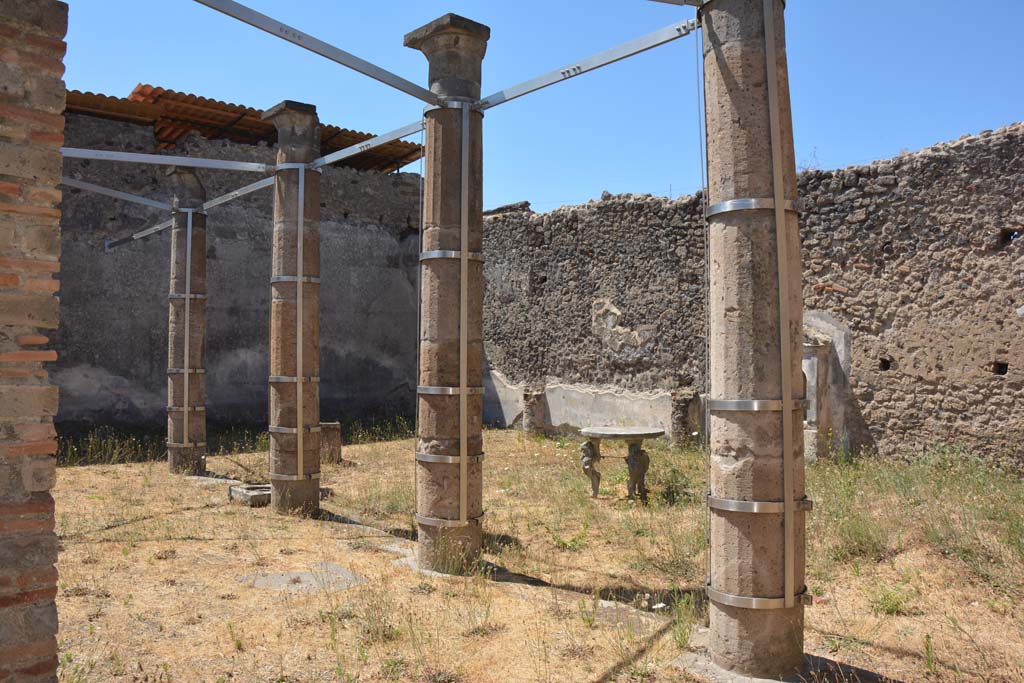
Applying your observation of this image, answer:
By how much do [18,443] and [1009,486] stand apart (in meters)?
7.94

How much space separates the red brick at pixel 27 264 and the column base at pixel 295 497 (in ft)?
16.6

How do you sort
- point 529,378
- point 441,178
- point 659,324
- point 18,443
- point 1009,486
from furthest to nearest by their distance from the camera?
1. point 529,378
2. point 659,324
3. point 1009,486
4. point 441,178
5. point 18,443

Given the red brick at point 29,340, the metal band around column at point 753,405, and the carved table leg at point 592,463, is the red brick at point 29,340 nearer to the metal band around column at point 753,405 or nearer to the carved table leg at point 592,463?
the metal band around column at point 753,405

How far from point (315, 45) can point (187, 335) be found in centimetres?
599

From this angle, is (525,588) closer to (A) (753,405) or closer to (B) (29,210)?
(A) (753,405)

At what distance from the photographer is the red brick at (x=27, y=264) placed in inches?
105

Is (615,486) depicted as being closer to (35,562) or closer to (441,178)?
(441,178)

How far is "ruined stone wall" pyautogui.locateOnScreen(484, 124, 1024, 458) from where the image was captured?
8273 millimetres

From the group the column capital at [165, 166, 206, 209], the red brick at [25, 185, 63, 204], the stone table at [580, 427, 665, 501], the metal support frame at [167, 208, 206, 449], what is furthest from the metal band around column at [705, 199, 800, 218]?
the column capital at [165, 166, 206, 209]

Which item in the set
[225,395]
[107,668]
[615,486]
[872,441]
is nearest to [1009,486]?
[872,441]

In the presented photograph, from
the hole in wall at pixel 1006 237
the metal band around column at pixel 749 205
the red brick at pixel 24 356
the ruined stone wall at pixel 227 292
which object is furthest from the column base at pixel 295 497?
the hole in wall at pixel 1006 237

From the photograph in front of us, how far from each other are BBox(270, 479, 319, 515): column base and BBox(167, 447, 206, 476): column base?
285 centimetres

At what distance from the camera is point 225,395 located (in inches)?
562

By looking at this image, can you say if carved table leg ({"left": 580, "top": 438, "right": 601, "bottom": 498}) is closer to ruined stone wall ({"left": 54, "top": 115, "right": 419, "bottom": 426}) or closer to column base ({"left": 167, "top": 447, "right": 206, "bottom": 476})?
column base ({"left": 167, "top": 447, "right": 206, "bottom": 476})
